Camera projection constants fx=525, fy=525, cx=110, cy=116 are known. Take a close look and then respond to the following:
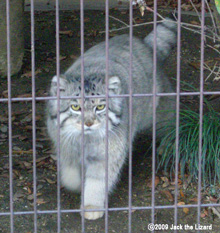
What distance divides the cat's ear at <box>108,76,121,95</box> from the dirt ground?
918 mm

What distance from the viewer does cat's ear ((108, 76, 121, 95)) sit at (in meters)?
4.05

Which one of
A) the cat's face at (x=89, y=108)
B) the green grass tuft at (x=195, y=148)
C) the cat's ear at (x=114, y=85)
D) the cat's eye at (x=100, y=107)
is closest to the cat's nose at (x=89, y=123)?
the cat's face at (x=89, y=108)

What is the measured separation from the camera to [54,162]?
4879mm

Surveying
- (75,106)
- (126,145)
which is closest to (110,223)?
(126,145)

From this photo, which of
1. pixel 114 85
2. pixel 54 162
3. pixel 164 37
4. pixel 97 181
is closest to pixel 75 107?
pixel 114 85

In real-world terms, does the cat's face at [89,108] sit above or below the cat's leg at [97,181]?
above

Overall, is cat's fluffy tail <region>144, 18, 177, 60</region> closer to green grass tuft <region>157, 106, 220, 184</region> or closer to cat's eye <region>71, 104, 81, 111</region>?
green grass tuft <region>157, 106, 220, 184</region>

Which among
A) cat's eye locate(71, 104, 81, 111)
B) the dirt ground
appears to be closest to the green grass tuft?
the dirt ground

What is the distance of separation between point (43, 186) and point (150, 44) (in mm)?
1804

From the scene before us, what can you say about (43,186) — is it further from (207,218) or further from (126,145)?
(207,218)

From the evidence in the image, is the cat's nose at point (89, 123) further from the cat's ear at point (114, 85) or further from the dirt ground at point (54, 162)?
the dirt ground at point (54, 162)

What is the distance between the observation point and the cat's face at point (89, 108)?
154 inches

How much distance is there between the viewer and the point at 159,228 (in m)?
3.97

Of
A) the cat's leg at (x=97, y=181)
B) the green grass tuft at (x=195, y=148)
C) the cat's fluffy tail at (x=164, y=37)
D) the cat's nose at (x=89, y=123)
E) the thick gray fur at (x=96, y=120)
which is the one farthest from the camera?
the cat's fluffy tail at (x=164, y=37)
